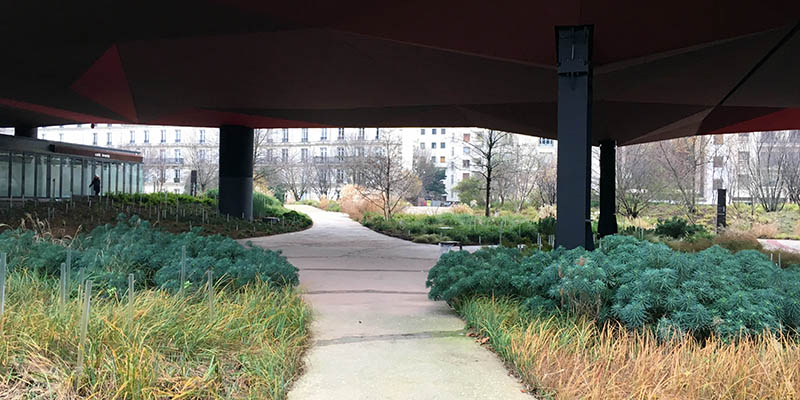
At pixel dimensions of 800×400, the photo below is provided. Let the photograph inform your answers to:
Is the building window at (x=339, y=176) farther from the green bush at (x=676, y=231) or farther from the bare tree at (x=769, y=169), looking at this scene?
the green bush at (x=676, y=231)

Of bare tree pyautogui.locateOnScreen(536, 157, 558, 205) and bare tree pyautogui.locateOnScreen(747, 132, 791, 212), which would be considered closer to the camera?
bare tree pyautogui.locateOnScreen(747, 132, 791, 212)

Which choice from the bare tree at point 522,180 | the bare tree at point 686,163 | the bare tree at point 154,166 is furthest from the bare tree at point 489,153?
the bare tree at point 154,166

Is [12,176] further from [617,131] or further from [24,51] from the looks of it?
[617,131]

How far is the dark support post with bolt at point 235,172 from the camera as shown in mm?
19625

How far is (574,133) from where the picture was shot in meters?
7.75

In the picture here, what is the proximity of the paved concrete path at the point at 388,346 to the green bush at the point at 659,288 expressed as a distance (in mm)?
821

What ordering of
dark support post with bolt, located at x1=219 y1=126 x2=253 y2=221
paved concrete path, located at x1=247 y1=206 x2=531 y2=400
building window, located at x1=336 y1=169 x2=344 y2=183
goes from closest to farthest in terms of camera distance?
paved concrete path, located at x1=247 y1=206 x2=531 y2=400, dark support post with bolt, located at x1=219 y1=126 x2=253 y2=221, building window, located at x1=336 y1=169 x2=344 y2=183

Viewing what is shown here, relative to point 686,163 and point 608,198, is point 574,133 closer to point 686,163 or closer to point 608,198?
point 608,198

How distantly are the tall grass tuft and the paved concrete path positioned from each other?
0.32 meters

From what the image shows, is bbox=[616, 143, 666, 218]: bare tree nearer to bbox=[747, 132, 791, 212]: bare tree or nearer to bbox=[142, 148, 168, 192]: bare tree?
bbox=[747, 132, 791, 212]: bare tree

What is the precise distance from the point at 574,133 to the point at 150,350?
20.2ft

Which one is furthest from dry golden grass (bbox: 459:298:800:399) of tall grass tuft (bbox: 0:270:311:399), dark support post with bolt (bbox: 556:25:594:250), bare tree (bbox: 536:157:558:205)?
bare tree (bbox: 536:157:558:205)

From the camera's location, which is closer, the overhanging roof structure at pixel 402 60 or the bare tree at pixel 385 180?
the overhanging roof structure at pixel 402 60

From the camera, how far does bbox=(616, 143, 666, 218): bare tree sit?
25531 millimetres
